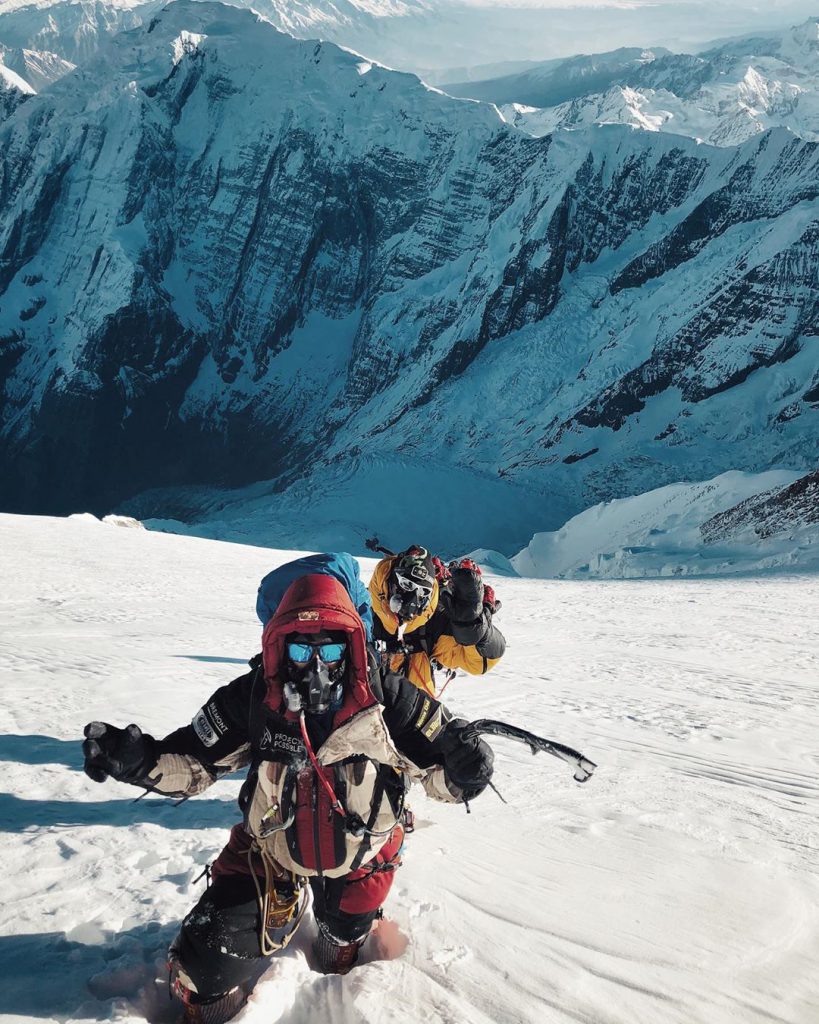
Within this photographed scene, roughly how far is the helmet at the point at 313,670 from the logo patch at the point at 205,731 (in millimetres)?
579

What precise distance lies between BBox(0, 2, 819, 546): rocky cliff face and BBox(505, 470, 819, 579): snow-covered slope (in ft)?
140

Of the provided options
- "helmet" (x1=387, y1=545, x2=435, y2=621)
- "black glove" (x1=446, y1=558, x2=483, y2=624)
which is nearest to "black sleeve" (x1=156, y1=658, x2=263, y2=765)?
"helmet" (x1=387, y1=545, x2=435, y2=621)

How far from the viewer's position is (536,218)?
107 metres

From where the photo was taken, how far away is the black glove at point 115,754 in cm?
308

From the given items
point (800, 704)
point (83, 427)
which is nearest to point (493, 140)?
point (83, 427)

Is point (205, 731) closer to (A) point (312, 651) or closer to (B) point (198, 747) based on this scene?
(B) point (198, 747)

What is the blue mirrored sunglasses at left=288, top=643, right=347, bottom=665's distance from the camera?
2.92 meters

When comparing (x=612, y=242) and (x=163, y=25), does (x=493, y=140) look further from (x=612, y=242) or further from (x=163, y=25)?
(x=163, y=25)

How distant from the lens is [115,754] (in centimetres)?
312

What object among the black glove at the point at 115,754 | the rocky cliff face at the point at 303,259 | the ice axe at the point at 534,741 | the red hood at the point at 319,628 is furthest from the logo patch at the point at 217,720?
the rocky cliff face at the point at 303,259

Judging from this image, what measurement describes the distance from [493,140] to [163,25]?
94.4 meters

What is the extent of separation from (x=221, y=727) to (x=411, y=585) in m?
1.55

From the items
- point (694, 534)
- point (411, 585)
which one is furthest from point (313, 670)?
point (694, 534)

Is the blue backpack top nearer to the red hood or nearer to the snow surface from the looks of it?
the red hood
